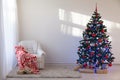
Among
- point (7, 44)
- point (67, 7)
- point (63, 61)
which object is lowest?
point (63, 61)

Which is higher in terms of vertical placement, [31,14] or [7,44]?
[31,14]

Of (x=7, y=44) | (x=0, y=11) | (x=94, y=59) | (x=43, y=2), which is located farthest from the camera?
(x=43, y=2)

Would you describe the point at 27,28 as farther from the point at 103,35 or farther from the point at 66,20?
the point at 103,35

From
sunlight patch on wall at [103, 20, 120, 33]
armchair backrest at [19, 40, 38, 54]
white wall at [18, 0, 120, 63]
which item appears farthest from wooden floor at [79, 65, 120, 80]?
armchair backrest at [19, 40, 38, 54]

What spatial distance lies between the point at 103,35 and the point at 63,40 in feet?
4.97

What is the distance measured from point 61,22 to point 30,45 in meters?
1.23

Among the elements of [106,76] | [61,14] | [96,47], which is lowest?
[106,76]

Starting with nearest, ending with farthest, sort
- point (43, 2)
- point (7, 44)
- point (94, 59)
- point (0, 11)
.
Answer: point (0, 11), point (7, 44), point (94, 59), point (43, 2)

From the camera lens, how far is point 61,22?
7.46 metres

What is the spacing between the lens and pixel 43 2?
290 inches

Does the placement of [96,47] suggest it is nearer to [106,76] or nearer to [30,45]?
[106,76]

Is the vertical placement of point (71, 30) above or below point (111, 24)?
below

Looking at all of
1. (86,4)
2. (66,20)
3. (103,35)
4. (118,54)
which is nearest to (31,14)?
(66,20)

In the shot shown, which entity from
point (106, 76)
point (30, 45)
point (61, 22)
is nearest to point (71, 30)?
point (61, 22)
